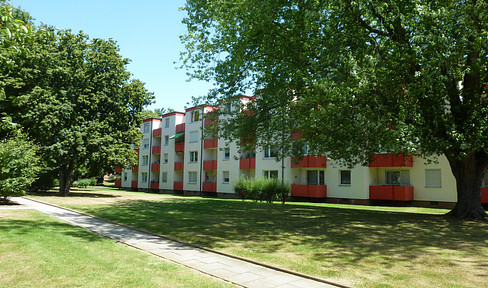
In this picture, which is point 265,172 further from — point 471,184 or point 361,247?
point 361,247

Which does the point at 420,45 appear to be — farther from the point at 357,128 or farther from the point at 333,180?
the point at 333,180

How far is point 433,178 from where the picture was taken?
2919 cm

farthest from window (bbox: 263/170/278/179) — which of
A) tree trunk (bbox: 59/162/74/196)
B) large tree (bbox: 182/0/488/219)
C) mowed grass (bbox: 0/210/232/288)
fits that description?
mowed grass (bbox: 0/210/232/288)

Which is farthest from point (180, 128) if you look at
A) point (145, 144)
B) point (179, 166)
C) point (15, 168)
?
point (15, 168)

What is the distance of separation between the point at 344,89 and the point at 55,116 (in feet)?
80.7

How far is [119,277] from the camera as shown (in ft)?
19.4

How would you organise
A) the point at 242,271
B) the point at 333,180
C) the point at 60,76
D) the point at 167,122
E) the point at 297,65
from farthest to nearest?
the point at 167,122 → the point at 333,180 → the point at 60,76 → the point at 297,65 → the point at 242,271

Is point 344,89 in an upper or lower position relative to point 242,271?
upper

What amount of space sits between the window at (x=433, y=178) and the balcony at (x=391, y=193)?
4.83ft

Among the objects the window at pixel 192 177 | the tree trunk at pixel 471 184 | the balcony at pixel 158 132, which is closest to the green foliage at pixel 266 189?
the tree trunk at pixel 471 184

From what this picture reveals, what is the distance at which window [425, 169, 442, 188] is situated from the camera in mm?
28888

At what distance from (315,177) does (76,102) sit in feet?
77.9

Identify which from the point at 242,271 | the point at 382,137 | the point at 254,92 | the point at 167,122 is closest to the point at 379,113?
the point at 382,137

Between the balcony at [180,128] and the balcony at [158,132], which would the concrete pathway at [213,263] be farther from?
the balcony at [158,132]
